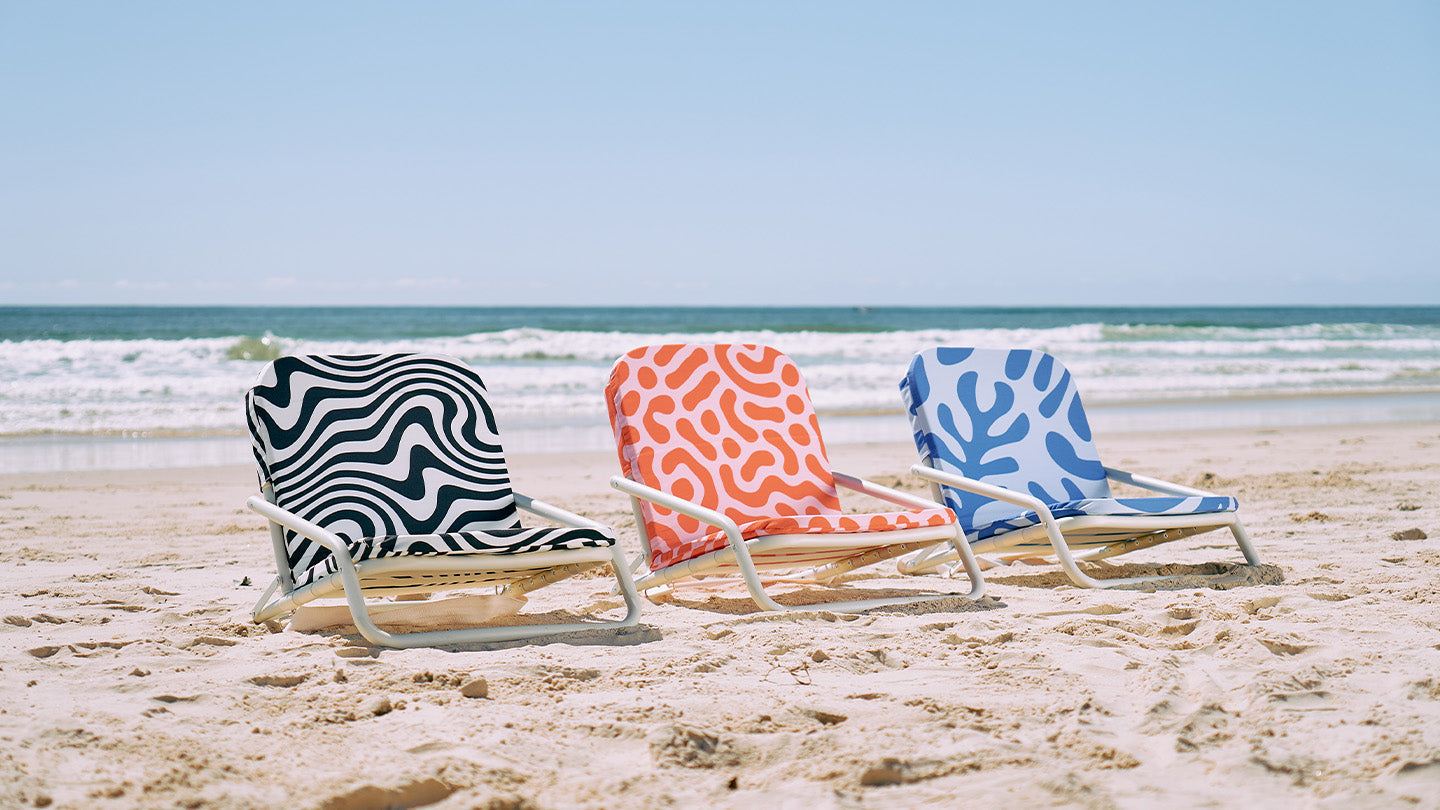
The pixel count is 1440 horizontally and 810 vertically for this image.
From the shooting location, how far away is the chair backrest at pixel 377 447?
4027 mm

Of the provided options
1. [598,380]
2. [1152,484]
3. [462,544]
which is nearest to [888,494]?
[1152,484]

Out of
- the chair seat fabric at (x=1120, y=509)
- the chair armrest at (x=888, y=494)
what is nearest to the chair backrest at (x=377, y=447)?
the chair armrest at (x=888, y=494)

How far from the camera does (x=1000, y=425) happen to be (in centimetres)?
507

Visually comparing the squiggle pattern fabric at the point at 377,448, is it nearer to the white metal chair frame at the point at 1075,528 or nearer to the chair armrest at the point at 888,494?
the chair armrest at the point at 888,494

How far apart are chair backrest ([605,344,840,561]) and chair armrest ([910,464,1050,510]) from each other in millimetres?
463

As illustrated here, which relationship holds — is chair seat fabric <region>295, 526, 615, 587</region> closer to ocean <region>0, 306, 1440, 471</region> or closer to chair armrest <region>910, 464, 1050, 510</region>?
chair armrest <region>910, 464, 1050, 510</region>

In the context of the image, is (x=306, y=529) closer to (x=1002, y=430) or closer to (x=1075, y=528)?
(x=1075, y=528)

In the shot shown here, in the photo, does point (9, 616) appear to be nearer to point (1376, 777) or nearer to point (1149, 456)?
point (1376, 777)

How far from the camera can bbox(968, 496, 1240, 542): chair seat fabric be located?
422 cm

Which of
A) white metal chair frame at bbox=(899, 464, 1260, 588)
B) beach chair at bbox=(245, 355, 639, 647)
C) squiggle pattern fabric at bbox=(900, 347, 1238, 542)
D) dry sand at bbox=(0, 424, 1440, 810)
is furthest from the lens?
squiggle pattern fabric at bbox=(900, 347, 1238, 542)

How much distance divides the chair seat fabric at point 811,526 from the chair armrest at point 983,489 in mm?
296

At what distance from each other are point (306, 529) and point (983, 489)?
2.48 meters

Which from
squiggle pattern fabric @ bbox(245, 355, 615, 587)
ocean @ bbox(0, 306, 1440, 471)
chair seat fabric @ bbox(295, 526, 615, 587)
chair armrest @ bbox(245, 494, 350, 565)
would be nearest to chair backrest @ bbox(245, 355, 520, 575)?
squiggle pattern fabric @ bbox(245, 355, 615, 587)

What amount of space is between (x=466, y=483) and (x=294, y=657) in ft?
3.64
